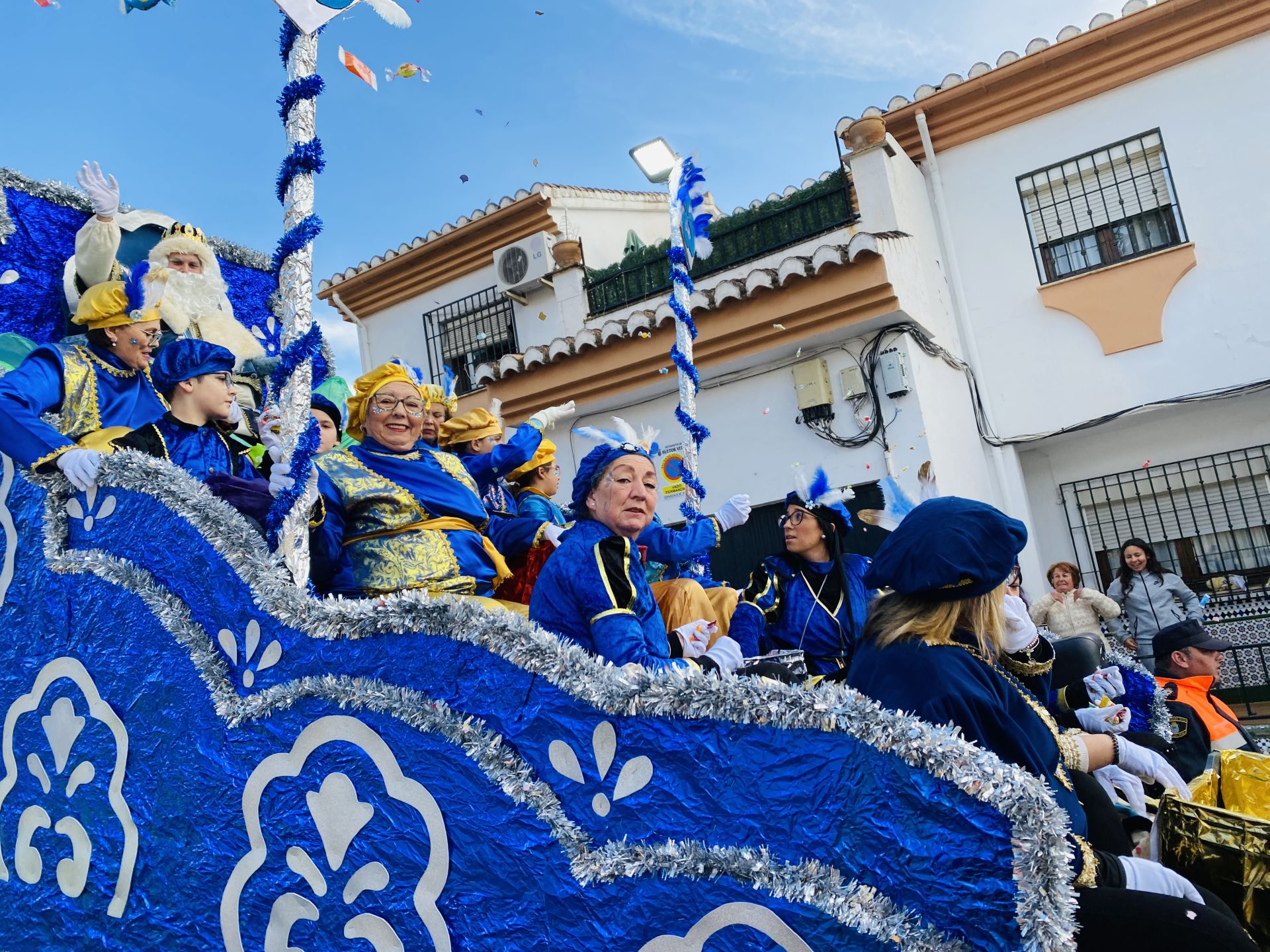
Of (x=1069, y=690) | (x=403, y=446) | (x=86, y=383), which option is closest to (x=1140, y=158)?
(x=1069, y=690)

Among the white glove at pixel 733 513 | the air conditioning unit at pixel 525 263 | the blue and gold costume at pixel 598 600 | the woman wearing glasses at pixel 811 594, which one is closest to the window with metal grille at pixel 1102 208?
the air conditioning unit at pixel 525 263

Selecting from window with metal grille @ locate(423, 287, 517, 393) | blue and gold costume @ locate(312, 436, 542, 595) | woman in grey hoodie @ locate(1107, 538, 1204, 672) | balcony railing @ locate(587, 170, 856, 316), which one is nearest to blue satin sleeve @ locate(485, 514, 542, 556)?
blue and gold costume @ locate(312, 436, 542, 595)

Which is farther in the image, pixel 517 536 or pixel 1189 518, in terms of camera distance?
pixel 1189 518

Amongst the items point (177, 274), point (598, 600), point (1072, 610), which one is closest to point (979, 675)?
point (598, 600)

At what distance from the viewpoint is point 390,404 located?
3213 millimetres

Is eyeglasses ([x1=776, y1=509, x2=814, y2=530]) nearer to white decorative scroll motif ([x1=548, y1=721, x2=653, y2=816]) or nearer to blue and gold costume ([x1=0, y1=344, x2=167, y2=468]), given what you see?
white decorative scroll motif ([x1=548, y1=721, x2=653, y2=816])

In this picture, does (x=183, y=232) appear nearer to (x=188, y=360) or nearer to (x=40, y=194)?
(x=40, y=194)

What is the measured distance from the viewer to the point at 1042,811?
123 centimetres

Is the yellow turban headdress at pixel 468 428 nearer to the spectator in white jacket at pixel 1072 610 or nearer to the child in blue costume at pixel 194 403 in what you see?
the child in blue costume at pixel 194 403

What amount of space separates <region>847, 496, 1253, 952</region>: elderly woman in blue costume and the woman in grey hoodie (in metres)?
5.42

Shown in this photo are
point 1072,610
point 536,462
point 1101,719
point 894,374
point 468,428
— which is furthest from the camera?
point 894,374

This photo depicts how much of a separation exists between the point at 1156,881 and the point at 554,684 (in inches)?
48.7

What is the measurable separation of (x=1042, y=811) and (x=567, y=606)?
56.0 inches

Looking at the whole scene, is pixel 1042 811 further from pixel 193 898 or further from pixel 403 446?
pixel 403 446
